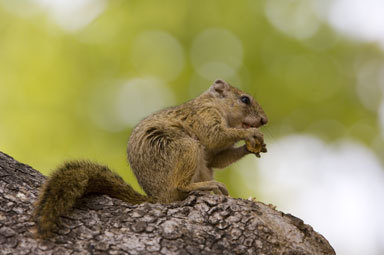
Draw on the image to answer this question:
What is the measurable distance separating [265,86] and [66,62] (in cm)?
348

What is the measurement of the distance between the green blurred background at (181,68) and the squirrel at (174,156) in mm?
2975

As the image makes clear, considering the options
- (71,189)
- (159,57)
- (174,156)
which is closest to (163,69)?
(159,57)

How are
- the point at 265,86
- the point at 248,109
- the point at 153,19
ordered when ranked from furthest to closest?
the point at 153,19, the point at 265,86, the point at 248,109

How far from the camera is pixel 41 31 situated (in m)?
9.91

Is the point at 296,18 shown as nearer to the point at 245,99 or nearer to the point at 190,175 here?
the point at 245,99

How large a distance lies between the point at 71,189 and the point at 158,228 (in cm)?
65

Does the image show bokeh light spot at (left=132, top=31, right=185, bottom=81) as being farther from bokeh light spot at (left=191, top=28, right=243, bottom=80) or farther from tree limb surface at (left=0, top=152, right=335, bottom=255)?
tree limb surface at (left=0, top=152, right=335, bottom=255)

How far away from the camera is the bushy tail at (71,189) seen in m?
3.57

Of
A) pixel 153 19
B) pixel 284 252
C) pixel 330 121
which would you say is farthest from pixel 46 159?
pixel 284 252

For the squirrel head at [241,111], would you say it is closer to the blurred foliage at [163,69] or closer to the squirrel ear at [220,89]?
the squirrel ear at [220,89]

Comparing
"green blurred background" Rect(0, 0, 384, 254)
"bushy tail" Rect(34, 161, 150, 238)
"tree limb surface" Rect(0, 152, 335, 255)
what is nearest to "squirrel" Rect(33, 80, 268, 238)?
"bushy tail" Rect(34, 161, 150, 238)

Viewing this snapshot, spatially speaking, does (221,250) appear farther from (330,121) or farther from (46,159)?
(330,121)

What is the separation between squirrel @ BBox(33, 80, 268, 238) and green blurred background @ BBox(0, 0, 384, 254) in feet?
9.76

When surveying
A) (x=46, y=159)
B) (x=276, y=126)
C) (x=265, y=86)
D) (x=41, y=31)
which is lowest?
(x=46, y=159)
